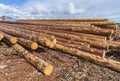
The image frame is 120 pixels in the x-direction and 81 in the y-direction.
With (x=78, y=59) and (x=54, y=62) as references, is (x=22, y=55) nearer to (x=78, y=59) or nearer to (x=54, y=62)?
(x=54, y=62)

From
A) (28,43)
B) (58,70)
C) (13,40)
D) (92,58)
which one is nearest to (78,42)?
(92,58)

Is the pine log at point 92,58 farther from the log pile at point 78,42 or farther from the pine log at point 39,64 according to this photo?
the pine log at point 39,64

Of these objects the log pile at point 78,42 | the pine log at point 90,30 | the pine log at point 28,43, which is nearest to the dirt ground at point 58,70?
the log pile at point 78,42

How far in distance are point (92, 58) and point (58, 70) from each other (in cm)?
124

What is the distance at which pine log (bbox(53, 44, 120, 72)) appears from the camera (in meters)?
5.53

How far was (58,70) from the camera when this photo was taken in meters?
5.51

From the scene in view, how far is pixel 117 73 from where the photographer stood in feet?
17.7

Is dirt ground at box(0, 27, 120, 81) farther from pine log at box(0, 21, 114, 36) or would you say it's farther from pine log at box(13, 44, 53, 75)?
pine log at box(0, 21, 114, 36)

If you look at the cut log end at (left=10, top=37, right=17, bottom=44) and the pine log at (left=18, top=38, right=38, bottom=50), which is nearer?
the pine log at (left=18, top=38, right=38, bottom=50)

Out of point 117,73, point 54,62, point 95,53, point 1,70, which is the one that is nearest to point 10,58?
point 1,70

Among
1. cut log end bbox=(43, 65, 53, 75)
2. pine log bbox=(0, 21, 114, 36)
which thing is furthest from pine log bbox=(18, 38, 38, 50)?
pine log bbox=(0, 21, 114, 36)

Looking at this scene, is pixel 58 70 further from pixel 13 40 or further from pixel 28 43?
pixel 13 40

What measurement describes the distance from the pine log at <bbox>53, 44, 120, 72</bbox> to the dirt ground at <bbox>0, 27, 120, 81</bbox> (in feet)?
0.41

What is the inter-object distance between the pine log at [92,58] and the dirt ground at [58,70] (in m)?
0.12
